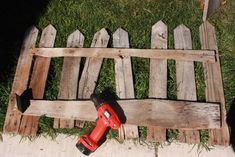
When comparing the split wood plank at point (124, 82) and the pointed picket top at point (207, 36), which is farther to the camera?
the pointed picket top at point (207, 36)

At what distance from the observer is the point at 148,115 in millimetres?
3791

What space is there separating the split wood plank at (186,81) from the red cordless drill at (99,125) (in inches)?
27.5

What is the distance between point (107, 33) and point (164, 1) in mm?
878

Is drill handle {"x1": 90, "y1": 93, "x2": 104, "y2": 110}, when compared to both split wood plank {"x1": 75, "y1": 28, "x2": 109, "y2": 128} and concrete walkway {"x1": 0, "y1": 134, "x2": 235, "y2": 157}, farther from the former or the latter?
concrete walkway {"x1": 0, "y1": 134, "x2": 235, "y2": 157}

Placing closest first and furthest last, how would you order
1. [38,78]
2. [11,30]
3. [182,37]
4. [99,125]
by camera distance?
1. [99,125]
2. [38,78]
3. [182,37]
4. [11,30]

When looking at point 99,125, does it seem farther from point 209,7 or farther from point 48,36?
point 209,7

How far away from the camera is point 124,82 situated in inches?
159

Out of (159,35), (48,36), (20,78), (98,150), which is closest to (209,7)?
(159,35)

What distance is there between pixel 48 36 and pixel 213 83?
1896 millimetres

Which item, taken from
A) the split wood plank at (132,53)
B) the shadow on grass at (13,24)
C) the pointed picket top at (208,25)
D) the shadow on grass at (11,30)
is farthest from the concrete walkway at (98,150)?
the pointed picket top at (208,25)

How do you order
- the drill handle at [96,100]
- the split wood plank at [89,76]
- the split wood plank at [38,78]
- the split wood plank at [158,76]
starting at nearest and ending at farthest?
the drill handle at [96,100], the split wood plank at [158,76], the split wood plank at [38,78], the split wood plank at [89,76]

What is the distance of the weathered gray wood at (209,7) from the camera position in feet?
14.1

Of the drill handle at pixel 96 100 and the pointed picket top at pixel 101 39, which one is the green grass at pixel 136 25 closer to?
the pointed picket top at pixel 101 39

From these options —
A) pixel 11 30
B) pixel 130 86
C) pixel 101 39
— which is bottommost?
pixel 130 86
